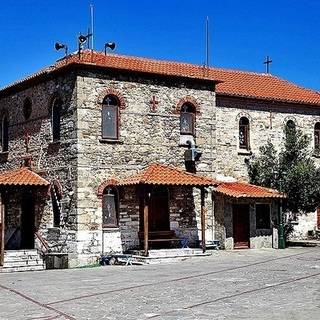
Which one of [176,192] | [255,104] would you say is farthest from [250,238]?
[255,104]

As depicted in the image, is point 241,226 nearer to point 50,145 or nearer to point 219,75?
point 219,75

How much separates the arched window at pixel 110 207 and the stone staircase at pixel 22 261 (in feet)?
9.51

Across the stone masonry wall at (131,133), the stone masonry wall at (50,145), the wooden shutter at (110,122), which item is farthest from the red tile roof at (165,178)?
the stone masonry wall at (50,145)

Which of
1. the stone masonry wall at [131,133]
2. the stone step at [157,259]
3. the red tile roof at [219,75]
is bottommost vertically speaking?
the stone step at [157,259]

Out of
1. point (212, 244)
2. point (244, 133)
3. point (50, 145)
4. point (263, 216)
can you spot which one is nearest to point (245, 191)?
point (263, 216)

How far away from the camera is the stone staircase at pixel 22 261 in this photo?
2150 centimetres

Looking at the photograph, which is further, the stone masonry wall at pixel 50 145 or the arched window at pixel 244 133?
the arched window at pixel 244 133

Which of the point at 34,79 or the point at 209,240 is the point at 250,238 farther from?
the point at 34,79

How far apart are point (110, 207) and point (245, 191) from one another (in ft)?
19.5

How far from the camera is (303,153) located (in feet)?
90.8

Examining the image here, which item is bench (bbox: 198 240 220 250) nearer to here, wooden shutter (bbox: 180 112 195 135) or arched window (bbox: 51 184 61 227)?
wooden shutter (bbox: 180 112 195 135)

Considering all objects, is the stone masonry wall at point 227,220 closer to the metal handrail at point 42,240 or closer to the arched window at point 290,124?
the arched window at point 290,124

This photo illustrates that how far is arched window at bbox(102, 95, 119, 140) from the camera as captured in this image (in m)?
22.8

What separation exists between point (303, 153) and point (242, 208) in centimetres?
447
